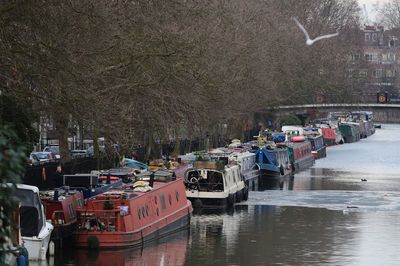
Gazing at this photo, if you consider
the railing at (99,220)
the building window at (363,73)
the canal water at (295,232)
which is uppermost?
the building window at (363,73)

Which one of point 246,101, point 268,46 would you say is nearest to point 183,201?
point 246,101

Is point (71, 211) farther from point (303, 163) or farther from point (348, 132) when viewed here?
point (348, 132)

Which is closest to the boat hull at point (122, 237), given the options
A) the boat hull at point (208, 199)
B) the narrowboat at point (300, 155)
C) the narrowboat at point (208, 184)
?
the boat hull at point (208, 199)

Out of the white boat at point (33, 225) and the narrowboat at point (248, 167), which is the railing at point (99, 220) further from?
the narrowboat at point (248, 167)

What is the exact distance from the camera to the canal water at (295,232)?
1588 inches

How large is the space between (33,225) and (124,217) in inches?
219

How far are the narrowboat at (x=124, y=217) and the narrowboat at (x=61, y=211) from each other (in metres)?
0.28

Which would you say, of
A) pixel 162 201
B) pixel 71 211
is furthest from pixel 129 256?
pixel 162 201

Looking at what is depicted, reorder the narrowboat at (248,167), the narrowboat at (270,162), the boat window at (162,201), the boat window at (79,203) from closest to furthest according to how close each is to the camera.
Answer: the boat window at (79,203) < the boat window at (162,201) < the narrowboat at (248,167) < the narrowboat at (270,162)

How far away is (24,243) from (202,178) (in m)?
23.1

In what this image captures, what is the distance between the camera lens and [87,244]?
39312 mm

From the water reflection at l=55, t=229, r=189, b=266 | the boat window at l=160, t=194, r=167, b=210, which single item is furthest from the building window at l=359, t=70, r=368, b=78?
the water reflection at l=55, t=229, r=189, b=266

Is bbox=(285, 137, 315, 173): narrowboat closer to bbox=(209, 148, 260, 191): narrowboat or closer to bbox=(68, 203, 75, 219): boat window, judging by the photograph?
bbox=(209, 148, 260, 191): narrowboat

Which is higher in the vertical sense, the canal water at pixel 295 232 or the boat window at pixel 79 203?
the boat window at pixel 79 203
